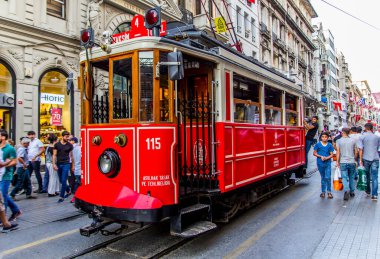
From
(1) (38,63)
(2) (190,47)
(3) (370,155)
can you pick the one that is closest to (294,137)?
(3) (370,155)

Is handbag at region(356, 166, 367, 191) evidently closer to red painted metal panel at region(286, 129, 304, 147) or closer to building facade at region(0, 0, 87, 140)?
red painted metal panel at region(286, 129, 304, 147)

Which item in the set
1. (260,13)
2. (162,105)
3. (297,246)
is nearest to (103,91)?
(162,105)

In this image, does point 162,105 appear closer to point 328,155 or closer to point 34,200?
point 328,155

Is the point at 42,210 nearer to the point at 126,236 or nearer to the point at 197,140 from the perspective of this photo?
the point at 126,236

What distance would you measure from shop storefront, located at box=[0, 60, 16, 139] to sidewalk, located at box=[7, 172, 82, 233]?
411cm

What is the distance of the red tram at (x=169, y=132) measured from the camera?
4.60 meters

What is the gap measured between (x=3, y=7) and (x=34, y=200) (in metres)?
7.41

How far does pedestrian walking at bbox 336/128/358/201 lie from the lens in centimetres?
805

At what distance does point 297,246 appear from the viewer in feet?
16.1

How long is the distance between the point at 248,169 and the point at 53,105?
10.2 meters

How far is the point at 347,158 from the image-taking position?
8086mm

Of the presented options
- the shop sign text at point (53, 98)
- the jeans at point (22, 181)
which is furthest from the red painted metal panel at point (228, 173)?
the shop sign text at point (53, 98)

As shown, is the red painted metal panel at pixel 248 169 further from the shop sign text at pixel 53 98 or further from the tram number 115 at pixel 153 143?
→ the shop sign text at pixel 53 98

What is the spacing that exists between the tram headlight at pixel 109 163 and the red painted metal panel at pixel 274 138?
3.69 meters
